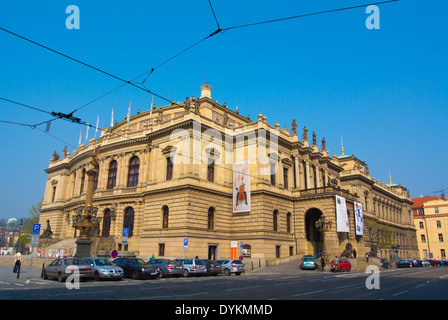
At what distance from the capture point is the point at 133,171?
159 feet

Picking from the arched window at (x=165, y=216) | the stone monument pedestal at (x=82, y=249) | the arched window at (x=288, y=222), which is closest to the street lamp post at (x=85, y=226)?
the stone monument pedestal at (x=82, y=249)

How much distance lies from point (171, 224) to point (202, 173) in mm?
6811

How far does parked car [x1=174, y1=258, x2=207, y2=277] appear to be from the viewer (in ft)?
91.4

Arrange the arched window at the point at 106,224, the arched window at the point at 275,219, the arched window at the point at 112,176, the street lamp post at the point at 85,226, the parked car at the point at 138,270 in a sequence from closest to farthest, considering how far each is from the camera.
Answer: the parked car at the point at 138,270, the street lamp post at the point at 85,226, the arched window at the point at 275,219, the arched window at the point at 106,224, the arched window at the point at 112,176

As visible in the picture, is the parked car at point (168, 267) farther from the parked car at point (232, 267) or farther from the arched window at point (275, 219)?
the arched window at point (275, 219)

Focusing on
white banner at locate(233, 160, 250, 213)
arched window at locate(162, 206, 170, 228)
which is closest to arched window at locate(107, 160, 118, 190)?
arched window at locate(162, 206, 170, 228)

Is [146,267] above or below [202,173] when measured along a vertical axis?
below

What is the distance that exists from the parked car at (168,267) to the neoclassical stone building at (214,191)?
8933 millimetres

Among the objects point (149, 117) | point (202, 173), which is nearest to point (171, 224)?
point (202, 173)

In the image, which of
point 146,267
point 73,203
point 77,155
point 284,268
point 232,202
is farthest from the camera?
point 77,155

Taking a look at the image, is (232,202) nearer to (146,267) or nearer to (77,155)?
(146,267)

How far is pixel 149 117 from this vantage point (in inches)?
2233

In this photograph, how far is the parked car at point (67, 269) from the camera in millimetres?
20531

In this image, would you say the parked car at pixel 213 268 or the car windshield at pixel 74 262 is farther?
the parked car at pixel 213 268
